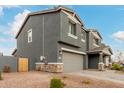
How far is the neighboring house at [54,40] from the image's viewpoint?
20188 mm

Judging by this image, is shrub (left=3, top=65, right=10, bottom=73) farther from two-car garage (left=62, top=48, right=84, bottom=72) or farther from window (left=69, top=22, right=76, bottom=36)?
window (left=69, top=22, right=76, bottom=36)

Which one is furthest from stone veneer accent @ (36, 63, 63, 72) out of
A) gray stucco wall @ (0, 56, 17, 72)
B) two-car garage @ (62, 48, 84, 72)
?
gray stucco wall @ (0, 56, 17, 72)

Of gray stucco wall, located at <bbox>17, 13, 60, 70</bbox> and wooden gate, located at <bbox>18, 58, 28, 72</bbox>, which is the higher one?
gray stucco wall, located at <bbox>17, 13, 60, 70</bbox>

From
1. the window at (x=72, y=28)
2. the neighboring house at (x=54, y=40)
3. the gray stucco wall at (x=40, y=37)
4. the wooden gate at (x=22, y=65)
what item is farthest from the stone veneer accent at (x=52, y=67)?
the window at (x=72, y=28)

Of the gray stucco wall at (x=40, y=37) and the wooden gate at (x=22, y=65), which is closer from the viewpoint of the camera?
the gray stucco wall at (x=40, y=37)

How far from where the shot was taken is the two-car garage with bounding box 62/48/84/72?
21438 millimetres

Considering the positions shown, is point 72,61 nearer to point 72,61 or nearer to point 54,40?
point 72,61

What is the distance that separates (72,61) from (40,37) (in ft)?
15.0

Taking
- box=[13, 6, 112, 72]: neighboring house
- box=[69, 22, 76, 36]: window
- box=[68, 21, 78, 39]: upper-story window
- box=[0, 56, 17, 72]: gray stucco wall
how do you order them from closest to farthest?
box=[13, 6, 112, 72]: neighboring house
box=[0, 56, 17, 72]: gray stucco wall
box=[68, 21, 78, 39]: upper-story window
box=[69, 22, 76, 36]: window

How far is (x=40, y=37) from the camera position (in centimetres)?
2211

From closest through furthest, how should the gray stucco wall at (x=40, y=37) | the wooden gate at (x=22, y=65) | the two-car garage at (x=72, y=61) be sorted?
the gray stucco wall at (x=40, y=37) → the two-car garage at (x=72, y=61) → the wooden gate at (x=22, y=65)

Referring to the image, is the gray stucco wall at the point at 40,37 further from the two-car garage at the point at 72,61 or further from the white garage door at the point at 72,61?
the white garage door at the point at 72,61

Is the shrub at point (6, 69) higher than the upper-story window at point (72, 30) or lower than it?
lower
